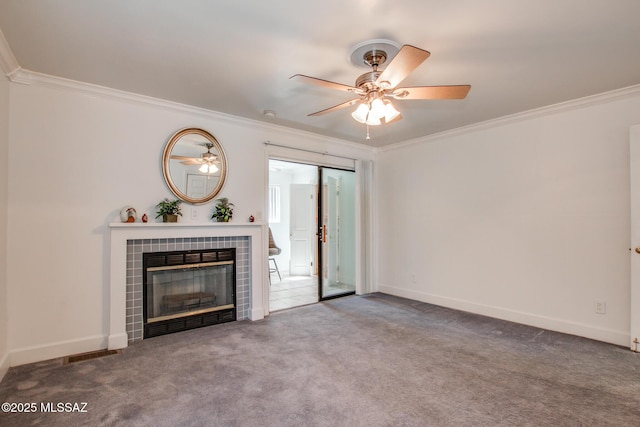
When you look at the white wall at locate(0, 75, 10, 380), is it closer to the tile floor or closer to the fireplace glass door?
the fireplace glass door

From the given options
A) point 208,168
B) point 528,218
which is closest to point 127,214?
point 208,168

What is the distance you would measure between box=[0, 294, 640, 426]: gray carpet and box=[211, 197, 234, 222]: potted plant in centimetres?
124

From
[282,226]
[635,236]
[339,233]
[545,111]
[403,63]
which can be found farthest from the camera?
[282,226]

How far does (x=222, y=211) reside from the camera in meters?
3.59

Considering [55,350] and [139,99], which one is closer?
[55,350]

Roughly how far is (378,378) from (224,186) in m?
2.60

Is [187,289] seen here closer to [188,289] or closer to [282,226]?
[188,289]

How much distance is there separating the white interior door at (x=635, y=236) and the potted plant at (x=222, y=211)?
4039 millimetres

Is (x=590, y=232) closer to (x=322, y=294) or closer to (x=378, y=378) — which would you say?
(x=378, y=378)

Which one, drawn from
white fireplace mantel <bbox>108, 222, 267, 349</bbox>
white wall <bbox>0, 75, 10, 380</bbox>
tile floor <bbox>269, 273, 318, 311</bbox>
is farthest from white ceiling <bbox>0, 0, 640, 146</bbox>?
tile floor <bbox>269, 273, 318, 311</bbox>

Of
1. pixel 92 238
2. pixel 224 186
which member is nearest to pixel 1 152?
pixel 92 238

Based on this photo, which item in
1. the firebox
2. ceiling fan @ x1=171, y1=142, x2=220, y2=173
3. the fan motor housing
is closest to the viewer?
the fan motor housing

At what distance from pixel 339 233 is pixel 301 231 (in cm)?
153

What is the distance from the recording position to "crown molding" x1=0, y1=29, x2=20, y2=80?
2166 millimetres
